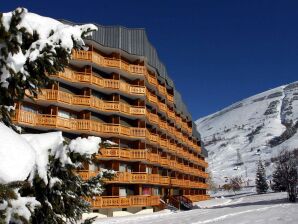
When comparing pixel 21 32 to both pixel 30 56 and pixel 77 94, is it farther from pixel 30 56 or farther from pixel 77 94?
pixel 77 94

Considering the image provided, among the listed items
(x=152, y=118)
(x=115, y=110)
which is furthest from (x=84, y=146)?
(x=152, y=118)

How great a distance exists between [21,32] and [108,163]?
34076 mm

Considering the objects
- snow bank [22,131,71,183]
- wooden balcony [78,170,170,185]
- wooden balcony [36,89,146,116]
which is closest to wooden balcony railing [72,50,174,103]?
wooden balcony [36,89,146,116]

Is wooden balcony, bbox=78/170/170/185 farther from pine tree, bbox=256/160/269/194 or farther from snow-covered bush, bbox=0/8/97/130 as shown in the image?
pine tree, bbox=256/160/269/194

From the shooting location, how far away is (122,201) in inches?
1454

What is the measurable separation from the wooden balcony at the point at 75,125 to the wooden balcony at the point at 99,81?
3.96 m

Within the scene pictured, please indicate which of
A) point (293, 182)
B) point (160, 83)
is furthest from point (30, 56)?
point (160, 83)

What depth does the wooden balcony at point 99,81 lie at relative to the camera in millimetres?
36188

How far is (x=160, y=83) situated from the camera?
5366cm

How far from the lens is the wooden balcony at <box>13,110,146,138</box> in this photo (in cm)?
3089

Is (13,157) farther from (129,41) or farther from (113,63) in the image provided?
(129,41)

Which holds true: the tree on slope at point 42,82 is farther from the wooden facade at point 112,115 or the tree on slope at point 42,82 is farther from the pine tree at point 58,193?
the wooden facade at point 112,115

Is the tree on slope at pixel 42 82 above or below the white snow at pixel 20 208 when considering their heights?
above

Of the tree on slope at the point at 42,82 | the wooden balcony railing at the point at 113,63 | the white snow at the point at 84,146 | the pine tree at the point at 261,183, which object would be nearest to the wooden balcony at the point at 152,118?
the wooden balcony railing at the point at 113,63
